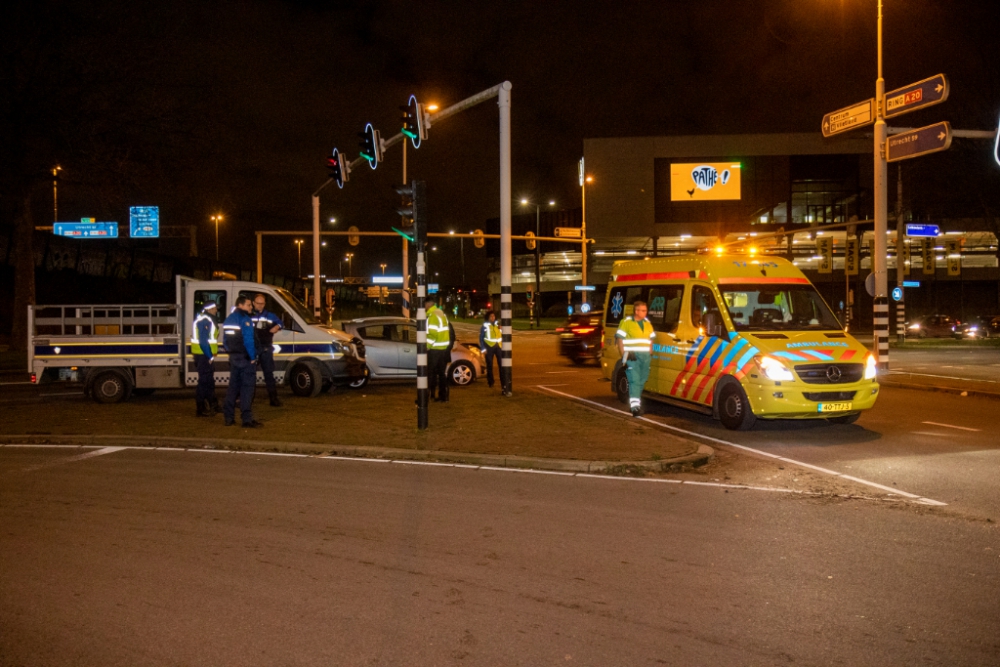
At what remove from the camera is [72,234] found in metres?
47.6

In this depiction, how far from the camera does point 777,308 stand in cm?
1266

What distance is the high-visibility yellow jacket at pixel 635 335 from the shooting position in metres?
12.7

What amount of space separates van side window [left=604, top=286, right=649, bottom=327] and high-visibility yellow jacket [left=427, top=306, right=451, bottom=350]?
10.00 feet

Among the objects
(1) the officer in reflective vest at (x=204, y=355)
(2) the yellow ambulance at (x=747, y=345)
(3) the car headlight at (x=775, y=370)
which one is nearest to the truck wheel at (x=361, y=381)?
(1) the officer in reflective vest at (x=204, y=355)

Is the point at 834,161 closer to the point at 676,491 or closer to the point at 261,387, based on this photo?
the point at 261,387

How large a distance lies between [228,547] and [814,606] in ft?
13.3

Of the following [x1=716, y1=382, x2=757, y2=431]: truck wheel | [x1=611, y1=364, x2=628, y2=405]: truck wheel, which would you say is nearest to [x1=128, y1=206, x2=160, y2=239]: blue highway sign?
[x1=611, y1=364, x2=628, y2=405]: truck wheel

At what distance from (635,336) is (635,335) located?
15mm

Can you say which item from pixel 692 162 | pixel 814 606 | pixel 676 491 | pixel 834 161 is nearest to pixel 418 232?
pixel 676 491

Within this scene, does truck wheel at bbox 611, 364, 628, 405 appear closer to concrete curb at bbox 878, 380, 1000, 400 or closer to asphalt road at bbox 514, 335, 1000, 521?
asphalt road at bbox 514, 335, 1000, 521

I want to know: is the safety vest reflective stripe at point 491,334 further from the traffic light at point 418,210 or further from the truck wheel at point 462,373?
the traffic light at point 418,210

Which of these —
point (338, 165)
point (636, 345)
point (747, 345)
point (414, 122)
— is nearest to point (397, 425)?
point (636, 345)

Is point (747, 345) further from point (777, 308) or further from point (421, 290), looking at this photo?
point (421, 290)

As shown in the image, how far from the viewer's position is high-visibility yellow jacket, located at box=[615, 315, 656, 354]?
12.7 m
